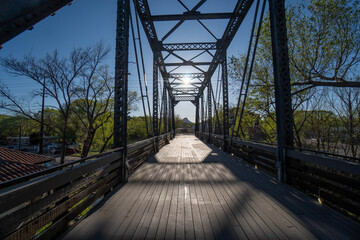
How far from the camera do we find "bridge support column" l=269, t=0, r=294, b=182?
4102 mm

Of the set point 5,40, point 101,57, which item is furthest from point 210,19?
point 101,57

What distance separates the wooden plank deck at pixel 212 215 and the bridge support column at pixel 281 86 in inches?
35.6

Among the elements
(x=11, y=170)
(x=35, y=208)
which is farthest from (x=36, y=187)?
(x=11, y=170)

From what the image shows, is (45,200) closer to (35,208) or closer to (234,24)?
(35,208)

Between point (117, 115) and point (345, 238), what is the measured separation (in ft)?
16.1

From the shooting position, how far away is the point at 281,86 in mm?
4215

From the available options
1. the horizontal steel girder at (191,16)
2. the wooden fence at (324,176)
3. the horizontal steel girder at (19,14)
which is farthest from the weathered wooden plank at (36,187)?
the horizontal steel girder at (191,16)

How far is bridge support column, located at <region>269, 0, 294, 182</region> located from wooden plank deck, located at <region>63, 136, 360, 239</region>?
90 centimetres

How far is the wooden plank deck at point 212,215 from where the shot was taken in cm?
213

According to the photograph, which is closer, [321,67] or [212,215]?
[212,215]

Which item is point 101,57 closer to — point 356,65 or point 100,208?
point 100,208

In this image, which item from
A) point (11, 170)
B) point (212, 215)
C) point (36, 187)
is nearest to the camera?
point (36, 187)

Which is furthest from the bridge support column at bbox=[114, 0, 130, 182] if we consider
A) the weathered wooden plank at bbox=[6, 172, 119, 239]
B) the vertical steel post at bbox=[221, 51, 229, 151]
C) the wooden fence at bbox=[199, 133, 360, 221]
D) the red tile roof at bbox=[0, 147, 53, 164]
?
the red tile roof at bbox=[0, 147, 53, 164]

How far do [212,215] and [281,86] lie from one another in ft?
12.4
